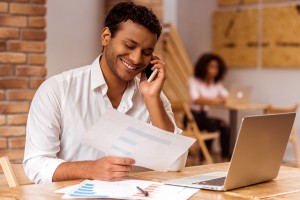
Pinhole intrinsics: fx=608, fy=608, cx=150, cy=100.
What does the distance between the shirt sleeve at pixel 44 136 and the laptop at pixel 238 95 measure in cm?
514

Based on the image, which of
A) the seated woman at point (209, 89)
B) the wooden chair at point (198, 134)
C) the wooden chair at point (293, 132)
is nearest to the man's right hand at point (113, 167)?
the wooden chair at point (293, 132)

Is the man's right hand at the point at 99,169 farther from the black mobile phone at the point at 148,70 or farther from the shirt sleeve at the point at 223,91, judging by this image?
Result: the shirt sleeve at the point at 223,91

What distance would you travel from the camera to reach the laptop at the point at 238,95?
24.2 ft

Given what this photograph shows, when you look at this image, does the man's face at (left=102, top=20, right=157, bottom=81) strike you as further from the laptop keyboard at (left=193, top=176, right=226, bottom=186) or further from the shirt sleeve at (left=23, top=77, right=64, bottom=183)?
the laptop keyboard at (left=193, top=176, right=226, bottom=186)

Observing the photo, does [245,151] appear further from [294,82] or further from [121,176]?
[294,82]

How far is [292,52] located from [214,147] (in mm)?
1937

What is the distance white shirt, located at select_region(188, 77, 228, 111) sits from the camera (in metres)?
7.84

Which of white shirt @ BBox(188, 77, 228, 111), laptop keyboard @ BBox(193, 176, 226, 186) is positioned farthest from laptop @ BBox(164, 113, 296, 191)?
white shirt @ BBox(188, 77, 228, 111)

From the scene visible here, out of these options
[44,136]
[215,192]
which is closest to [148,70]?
[44,136]

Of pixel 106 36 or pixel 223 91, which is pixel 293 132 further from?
pixel 106 36

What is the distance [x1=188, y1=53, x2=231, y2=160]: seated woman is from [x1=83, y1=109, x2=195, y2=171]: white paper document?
5590 millimetres

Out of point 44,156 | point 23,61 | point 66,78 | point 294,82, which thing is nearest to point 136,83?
point 66,78

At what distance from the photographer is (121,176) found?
2064 millimetres

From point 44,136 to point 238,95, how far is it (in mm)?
5358
